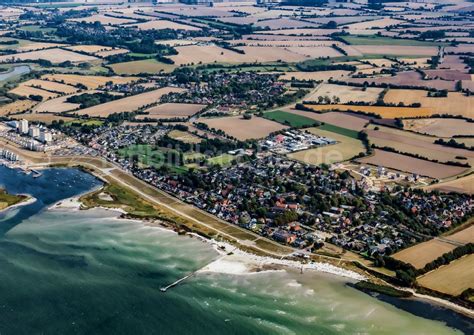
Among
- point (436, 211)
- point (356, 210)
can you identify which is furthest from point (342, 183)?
point (436, 211)

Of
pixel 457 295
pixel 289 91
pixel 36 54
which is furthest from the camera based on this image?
pixel 36 54

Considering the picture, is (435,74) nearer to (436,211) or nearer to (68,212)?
(436,211)

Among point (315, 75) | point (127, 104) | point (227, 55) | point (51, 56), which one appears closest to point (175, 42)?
point (227, 55)

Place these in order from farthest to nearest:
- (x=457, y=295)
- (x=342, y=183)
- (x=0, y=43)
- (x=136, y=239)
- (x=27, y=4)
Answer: (x=27, y=4), (x=0, y=43), (x=342, y=183), (x=136, y=239), (x=457, y=295)

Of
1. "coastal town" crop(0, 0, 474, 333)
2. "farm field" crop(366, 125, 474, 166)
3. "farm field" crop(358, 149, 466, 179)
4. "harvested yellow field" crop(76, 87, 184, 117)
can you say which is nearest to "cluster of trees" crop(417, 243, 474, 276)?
"coastal town" crop(0, 0, 474, 333)

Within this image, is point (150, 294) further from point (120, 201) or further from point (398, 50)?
point (398, 50)

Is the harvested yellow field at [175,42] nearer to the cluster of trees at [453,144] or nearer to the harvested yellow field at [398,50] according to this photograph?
the harvested yellow field at [398,50]
